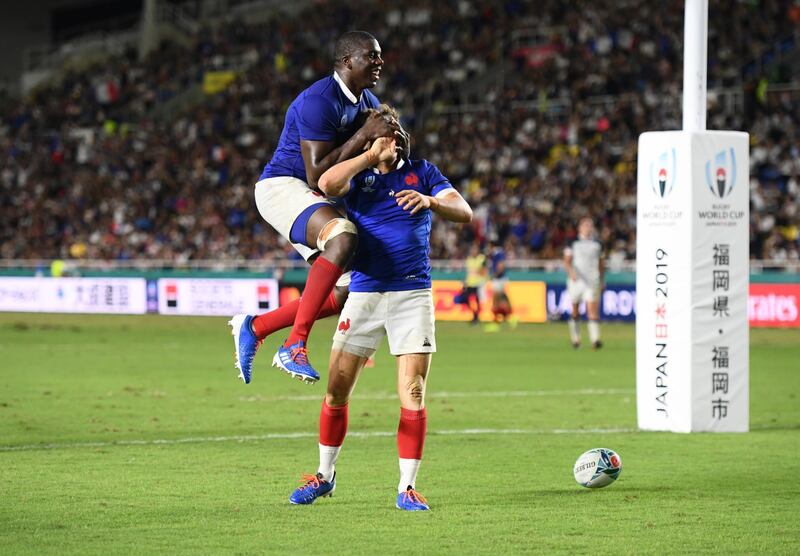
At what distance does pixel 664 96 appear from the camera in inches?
1335

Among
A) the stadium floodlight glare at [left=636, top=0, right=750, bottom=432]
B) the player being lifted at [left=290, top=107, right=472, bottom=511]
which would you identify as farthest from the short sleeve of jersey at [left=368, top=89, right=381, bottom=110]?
the stadium floodlight glare at [left=636, top=0, right=750, bottom=432]

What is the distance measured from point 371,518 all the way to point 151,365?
13.3 metres

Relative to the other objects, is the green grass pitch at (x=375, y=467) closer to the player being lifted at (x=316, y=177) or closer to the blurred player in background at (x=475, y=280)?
the player being lifted at (x=316, y=177)

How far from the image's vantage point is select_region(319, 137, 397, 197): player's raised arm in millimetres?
7578

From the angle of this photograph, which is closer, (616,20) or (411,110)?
(616,20)

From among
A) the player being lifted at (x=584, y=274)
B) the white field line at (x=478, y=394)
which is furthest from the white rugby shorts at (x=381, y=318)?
the player being lifted at (x=584, y=274)

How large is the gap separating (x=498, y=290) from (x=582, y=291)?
5638 millimetres

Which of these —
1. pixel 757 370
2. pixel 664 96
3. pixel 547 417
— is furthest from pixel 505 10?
pixel 547 417

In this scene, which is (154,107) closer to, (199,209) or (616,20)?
(199,209)

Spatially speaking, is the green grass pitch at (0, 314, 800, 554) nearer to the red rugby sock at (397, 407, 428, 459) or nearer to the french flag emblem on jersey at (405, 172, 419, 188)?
the red rugby sock at (397, 407, 428, 459)

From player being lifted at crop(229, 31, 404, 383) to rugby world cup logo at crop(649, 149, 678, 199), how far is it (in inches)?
177

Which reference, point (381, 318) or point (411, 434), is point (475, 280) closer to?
point (381, 318)

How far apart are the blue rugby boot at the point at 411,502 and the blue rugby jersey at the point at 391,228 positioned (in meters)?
1.28

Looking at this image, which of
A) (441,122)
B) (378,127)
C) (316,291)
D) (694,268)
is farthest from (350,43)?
(441,122)
